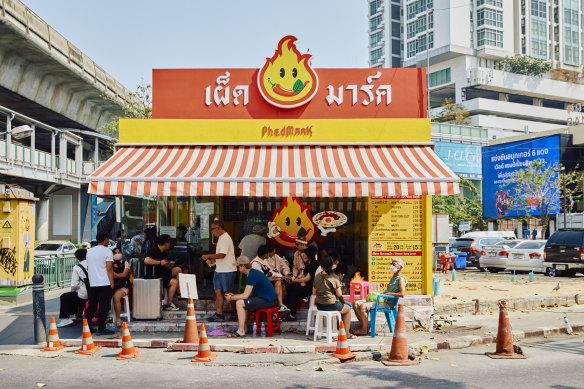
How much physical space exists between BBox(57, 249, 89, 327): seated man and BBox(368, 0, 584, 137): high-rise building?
265 feet

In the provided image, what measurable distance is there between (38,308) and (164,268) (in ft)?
8.25

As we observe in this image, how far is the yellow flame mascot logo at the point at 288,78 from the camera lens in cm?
1202

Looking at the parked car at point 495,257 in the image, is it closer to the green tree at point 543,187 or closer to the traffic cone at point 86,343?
the traffic cone at point 86,343

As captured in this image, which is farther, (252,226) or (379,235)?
(252,226)

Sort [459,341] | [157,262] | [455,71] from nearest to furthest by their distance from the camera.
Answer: [459,341] → [157,262] → [455,71]

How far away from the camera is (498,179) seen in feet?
174

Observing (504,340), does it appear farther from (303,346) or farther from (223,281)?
(223,281)

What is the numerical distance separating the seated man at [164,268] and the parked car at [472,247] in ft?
59.2

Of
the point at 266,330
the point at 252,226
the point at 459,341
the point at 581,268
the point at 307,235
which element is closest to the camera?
the point at 459,341

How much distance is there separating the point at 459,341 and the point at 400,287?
128 cm

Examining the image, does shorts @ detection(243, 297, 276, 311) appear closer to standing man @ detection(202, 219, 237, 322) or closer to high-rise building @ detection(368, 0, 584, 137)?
standing man @ detection(202, 219, 237, 322)

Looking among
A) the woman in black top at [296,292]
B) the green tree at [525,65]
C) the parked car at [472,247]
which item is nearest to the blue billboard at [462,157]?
the parked car at [472,247]

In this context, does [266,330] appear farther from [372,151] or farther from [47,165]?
[47,165]

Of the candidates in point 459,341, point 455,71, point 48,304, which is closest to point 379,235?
point 459,341
